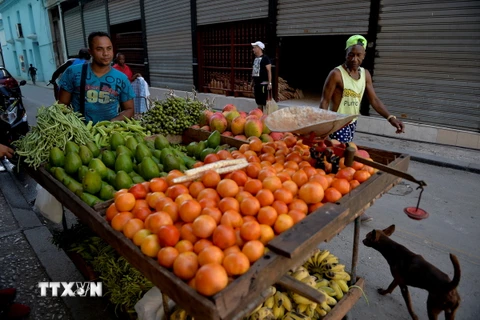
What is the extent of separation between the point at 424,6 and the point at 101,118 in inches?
257

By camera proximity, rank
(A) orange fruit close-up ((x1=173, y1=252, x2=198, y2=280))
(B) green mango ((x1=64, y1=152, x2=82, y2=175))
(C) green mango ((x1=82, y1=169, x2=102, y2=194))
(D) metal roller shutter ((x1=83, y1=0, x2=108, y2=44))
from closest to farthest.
Answer: (A) orange fruit close-up ((x1=173, y1=252, x2=198, y2=280)) < (C) green mango ((x1=82, y1=169, x2=102, y2=194)) < (B) green mango ((x1=64, y1=152, x2=82, y2=175)) < (D) metal roller shutter ((x1=83, y1=0, x2=108, y2=44))

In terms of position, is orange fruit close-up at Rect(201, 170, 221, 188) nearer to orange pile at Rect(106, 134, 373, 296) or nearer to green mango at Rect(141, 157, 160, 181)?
orange pile at Rect(106, 134, 373, 296)

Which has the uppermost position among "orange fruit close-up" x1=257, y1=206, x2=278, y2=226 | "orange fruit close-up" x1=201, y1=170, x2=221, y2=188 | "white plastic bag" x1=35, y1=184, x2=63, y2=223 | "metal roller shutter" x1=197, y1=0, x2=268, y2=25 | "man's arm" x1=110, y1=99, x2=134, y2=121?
"metal roller shutter" x1=197, y1=0, x2=268, y2=25

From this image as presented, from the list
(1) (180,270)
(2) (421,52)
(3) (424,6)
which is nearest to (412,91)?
(2) (421,52)

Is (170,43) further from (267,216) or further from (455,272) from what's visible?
(455,272)

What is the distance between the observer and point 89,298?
9.74ft

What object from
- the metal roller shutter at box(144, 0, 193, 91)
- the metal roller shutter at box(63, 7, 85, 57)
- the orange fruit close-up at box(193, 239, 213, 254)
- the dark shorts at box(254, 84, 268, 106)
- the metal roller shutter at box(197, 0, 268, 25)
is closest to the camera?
the orange fruit close-up at box(193, 239, 213, 254)

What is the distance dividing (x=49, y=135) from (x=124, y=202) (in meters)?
1.41

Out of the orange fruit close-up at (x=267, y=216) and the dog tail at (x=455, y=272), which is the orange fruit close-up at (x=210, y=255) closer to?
the orange fruit close-up at (x=267, y=216)

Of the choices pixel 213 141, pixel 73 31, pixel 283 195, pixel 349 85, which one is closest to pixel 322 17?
pixel 349 85

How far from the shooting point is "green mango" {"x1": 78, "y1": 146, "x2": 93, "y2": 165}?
103 inches

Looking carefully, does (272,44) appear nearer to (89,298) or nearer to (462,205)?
(462,205)

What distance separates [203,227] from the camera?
62.1 inches

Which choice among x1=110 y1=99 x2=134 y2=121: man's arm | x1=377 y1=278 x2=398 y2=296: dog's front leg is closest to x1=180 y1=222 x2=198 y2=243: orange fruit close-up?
x1=377 y1=278 x2=398 y2=296: dog's front leg
